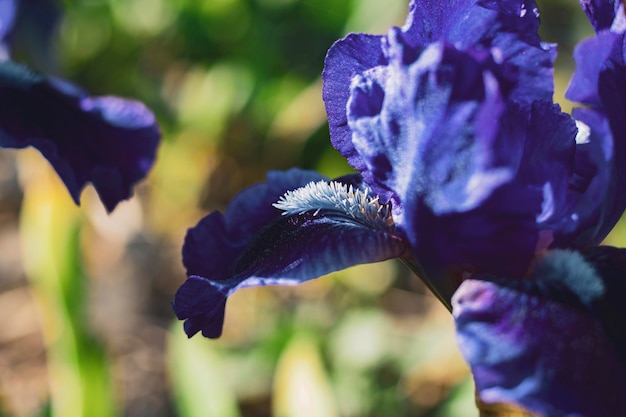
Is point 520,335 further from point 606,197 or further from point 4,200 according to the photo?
point 4,200

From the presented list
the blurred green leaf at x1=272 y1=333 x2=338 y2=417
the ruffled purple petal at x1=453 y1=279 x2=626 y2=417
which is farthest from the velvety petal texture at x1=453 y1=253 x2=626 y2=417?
the blurred green leaf at x1=272 y1=333 x2=338 y2=417

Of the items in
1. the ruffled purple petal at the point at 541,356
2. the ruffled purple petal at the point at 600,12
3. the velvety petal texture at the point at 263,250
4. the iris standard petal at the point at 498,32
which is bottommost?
the velvety petal texture at the point at 263,250

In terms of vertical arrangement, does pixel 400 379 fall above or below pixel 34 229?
below

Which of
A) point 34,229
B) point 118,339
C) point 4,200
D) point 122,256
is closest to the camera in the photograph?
point 34,229

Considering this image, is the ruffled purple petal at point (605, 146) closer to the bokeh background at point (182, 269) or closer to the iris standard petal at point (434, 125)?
the iris standard petal at point (434, 125)

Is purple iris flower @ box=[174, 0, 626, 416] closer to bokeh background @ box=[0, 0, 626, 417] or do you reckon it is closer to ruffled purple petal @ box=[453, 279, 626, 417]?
ruffled purple petal @ box=[453, 279, 626, 417]

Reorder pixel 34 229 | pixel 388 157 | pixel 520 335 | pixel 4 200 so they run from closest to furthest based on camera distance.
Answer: pixel 520 335 < pixel 388 157 < pixel 34 229 < pixel 4 200

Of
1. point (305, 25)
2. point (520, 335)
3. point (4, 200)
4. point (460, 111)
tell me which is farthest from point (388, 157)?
point (4, 200)

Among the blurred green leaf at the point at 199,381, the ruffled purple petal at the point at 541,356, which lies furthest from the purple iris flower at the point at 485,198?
the blurred green leaf at the point at 199,381
